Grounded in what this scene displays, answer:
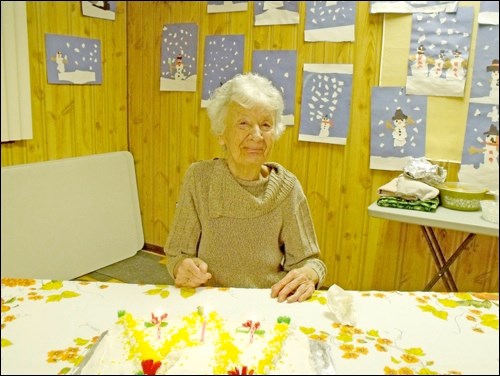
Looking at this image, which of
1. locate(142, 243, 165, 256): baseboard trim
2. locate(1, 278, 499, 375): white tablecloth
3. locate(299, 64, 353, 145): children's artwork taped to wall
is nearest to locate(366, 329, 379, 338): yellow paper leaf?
locate(1, 278, 499, 375): white tablecloth

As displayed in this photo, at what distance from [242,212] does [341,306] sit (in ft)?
0.96

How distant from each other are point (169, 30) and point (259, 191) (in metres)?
0.35

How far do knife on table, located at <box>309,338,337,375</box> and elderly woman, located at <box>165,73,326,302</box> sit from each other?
0.27 metres

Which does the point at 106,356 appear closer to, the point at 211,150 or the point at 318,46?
the point at 211,150

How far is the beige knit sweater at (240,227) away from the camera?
0.88 metres

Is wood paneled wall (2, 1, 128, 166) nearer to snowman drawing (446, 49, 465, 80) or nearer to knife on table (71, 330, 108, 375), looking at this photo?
knife on table (71, 330, 108, 375)

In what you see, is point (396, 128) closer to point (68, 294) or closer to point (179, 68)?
point (179, 68)

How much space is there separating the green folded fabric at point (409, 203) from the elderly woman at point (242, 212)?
202mm

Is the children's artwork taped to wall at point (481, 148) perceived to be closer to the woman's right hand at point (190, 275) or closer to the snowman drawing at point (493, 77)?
the snowman drawing at point (493, 77)

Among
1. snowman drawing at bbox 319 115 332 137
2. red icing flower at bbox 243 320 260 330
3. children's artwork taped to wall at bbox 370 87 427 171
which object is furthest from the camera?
snowman drawing at bbox 319 115 332 137

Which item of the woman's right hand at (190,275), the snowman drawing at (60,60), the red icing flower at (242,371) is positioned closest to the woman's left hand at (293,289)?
the woman's right hand at (190,275)

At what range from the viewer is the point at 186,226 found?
34.6 inches

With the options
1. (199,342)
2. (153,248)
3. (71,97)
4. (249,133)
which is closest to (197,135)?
(249,133)

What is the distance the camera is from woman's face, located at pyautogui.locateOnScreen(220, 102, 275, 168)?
0.84m
